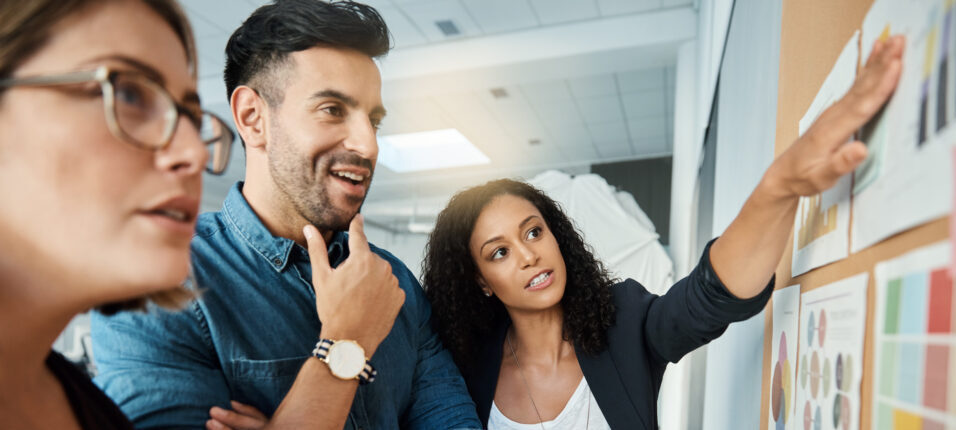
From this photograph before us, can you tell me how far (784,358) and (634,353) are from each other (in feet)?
2.28

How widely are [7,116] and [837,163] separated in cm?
74

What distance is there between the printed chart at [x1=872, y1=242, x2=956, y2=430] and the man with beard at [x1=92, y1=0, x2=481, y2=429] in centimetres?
79

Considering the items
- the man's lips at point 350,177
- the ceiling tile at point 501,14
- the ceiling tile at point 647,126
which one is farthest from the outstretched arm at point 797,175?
the ceiling tile at point 647,126

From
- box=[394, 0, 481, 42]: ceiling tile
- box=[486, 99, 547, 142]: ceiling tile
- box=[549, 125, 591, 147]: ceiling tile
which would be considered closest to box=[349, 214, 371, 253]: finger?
box=[394, 0, 481, 42]: ceiling tile

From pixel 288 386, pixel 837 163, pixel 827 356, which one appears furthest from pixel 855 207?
pixel 288 386

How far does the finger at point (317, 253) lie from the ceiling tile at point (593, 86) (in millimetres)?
4555

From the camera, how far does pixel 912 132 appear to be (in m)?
0.43

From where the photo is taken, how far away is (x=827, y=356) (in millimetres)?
616

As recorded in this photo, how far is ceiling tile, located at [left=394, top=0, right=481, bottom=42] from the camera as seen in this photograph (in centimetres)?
420

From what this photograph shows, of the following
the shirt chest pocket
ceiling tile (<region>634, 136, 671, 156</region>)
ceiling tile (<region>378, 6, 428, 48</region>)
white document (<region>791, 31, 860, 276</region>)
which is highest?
ceiling tile (<region>378, 6, 428, 48</region>)

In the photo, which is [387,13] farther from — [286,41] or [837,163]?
[837,163]

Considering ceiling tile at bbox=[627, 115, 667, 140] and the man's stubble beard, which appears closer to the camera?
the man's stubble beard

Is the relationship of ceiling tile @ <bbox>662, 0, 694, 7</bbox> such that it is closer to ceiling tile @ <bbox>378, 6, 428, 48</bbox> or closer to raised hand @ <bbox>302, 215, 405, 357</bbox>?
ceiling tile @ <bbox>378, 6, 428, 48</bbox>

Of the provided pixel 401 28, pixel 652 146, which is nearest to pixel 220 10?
pixel 401 28
